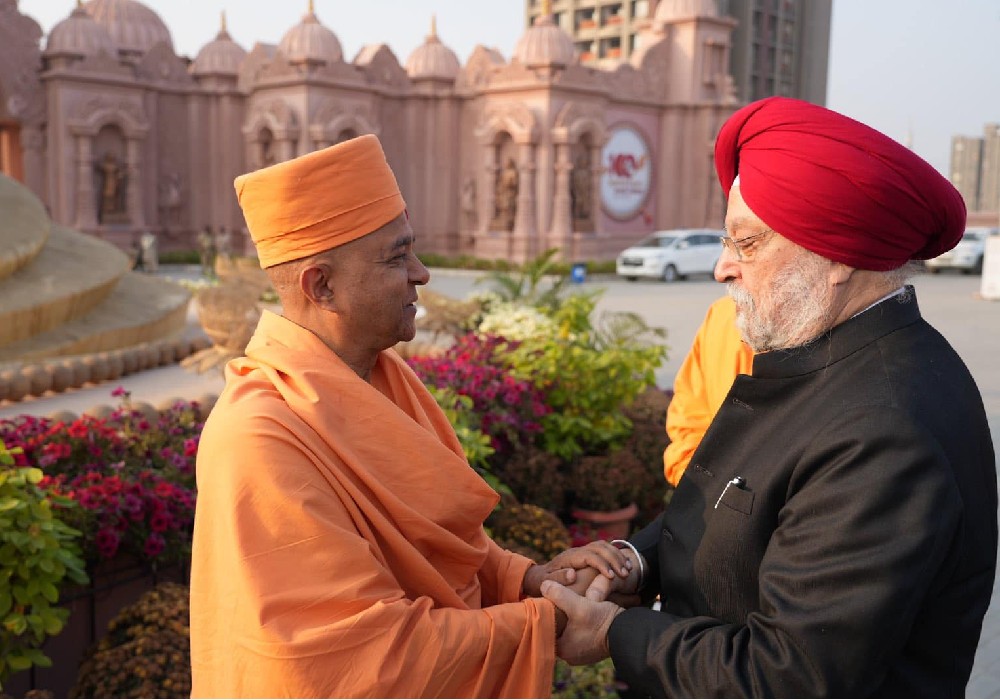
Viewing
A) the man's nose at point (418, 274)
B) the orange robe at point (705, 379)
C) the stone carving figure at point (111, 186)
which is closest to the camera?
the man's nose at point (418, 274)

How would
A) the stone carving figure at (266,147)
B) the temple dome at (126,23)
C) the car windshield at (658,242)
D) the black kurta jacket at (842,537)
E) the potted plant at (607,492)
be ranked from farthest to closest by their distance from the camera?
the temple dome at (126,23)
the stone carving figure at (266,147)
the car windshield at (658,242)
the potted plant at (607,492)
the black kurta jacket at (842,537)

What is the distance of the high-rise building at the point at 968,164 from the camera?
45906mm

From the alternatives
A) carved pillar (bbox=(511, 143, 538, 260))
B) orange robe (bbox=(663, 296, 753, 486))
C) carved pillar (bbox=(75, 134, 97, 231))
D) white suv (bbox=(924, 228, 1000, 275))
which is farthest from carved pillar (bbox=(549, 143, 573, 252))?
orange robe (bbox=(663, 296, 753, 486))

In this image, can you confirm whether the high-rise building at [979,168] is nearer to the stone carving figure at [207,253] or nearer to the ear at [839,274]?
the stone carving figure at [207,253]

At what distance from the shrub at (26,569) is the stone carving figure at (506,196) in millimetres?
23564

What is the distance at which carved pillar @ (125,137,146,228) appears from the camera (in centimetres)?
2680

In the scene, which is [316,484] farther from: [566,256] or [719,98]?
[719,98]

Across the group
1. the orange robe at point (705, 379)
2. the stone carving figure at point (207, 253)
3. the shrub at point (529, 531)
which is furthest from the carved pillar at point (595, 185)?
the orange robe at point (705, 379)

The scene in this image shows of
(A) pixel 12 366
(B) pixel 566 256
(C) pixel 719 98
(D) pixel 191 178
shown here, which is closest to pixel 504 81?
(B) pixel 566 256

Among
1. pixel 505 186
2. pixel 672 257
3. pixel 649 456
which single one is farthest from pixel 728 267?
pixel 505 186

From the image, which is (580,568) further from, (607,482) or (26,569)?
(607,482)

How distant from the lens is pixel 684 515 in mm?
1938

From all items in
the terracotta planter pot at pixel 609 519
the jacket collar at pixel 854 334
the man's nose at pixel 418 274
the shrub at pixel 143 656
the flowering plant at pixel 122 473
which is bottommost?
the terracotta planter pot at pixel 609 519

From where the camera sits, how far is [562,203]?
25531 mm
